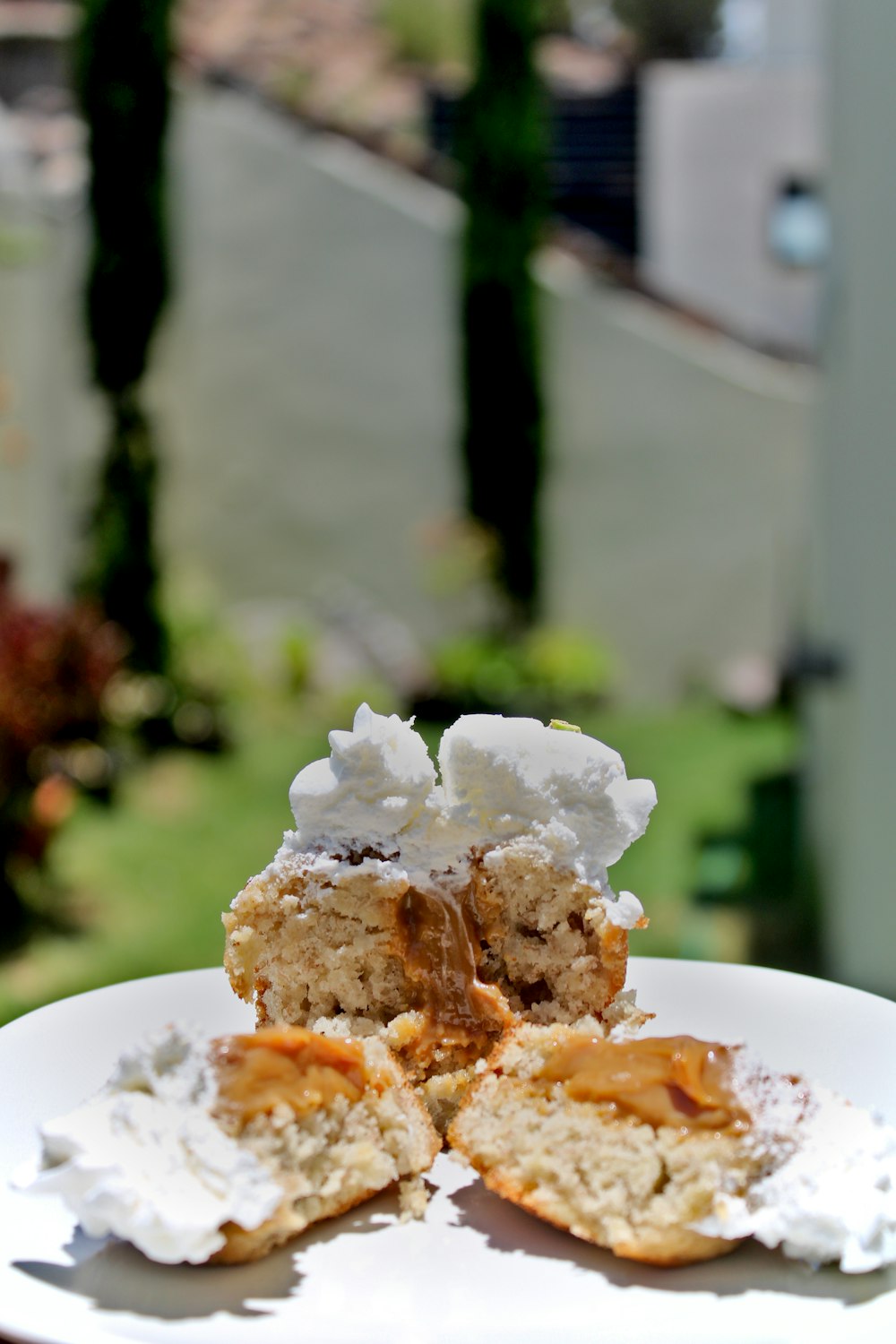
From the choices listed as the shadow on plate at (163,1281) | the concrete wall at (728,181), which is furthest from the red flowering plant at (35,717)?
the concrete wall at (728,181)

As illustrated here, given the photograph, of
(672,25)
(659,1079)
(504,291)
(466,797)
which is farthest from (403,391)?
(659,1079)

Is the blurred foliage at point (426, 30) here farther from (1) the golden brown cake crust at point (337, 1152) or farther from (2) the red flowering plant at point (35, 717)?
(1) the golden brown cake crust at point (337, 1152)

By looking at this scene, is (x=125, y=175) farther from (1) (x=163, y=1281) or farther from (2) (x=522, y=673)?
(1) (x=163, y=1281)

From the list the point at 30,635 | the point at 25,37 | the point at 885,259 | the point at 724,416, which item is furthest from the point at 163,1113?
the point at 25,37

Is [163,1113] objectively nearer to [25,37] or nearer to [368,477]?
[368,477]

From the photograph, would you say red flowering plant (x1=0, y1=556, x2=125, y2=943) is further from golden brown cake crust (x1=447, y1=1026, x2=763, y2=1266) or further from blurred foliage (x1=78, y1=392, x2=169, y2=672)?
golden brown cake crust (x1=447, y1=1026, x2=763, y2=1266)

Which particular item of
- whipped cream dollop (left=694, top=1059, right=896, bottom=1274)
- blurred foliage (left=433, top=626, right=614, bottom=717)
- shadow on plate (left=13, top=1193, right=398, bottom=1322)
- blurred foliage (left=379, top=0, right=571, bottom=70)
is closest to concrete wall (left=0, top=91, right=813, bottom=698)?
blurred foliage (left=433, top=626, right=614, bottom=717)

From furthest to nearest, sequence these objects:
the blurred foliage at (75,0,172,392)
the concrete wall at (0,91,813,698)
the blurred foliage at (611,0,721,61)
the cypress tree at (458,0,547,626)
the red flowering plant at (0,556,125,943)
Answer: the blurred foliage at (611,0,721,61)
the concrete wall at (0,91,813,698)
the cypress tree at (458,0,547,626)
the blurred foliage at (75,0,172,392)
the red flowering plant at (0,556,125,943)
